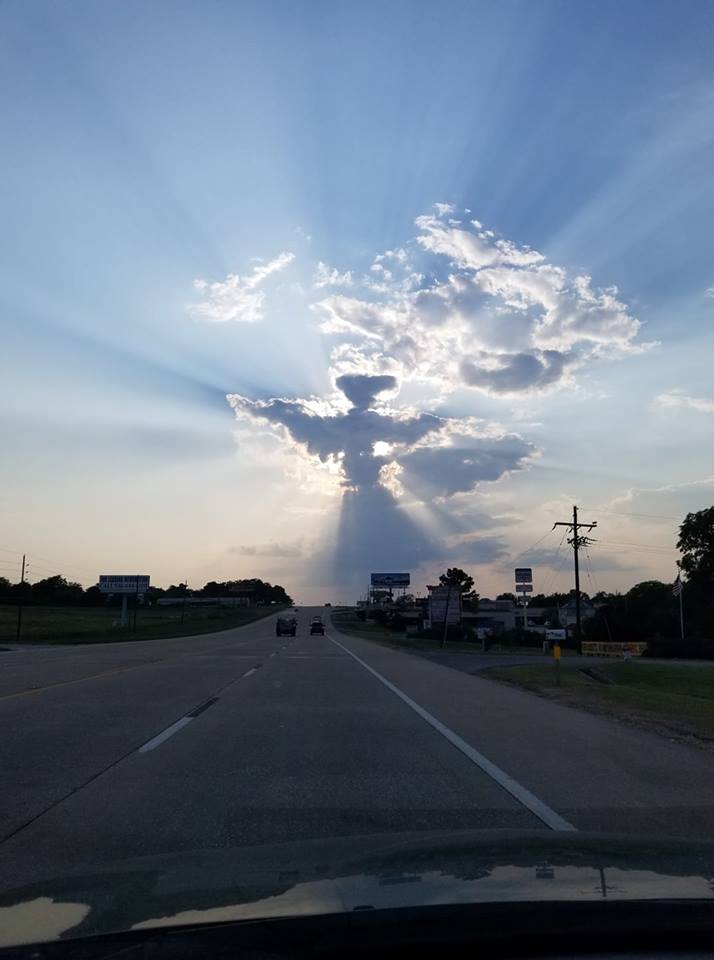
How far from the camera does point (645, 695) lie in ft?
76.8

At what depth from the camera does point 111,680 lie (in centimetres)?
2386

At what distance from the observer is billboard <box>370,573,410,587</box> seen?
169 m

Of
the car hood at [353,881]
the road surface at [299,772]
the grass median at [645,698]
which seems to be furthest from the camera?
the grass median at [645,698]

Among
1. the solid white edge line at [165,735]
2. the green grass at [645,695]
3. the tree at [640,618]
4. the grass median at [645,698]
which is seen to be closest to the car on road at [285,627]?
the tree at [640,618]

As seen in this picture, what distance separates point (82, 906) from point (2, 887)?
2.07 meters

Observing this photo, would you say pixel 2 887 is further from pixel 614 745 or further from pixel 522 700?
pixel 522 700

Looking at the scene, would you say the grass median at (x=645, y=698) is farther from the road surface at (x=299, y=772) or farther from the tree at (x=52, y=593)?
the tree at (x=52, y=593)

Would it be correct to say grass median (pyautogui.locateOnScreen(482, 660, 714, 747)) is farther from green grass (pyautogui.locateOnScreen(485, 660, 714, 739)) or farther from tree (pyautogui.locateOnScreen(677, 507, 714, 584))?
Result: tree (pyautogui.locateOnScreen(677, 507, 714, 584))

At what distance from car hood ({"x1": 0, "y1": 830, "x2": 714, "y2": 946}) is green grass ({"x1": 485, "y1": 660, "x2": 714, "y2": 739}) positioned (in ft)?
33.6


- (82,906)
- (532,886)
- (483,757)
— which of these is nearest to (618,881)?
(532,886)

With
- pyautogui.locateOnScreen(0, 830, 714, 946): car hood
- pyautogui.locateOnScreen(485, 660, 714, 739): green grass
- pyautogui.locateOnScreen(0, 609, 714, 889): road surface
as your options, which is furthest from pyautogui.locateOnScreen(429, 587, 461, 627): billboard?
pyautogui.locateOnScreen(0, 830, 714, 946): car hood

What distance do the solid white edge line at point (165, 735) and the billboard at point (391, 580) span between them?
15432cm

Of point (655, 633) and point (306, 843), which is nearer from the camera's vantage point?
point (306, 843)

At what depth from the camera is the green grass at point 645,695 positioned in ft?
55.3
